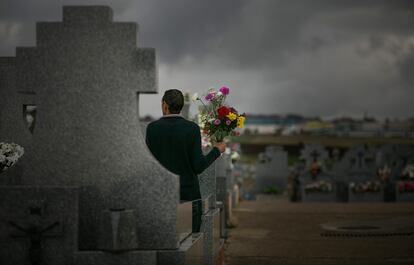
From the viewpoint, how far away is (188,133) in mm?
6879

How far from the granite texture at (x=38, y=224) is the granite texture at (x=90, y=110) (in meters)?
0.37

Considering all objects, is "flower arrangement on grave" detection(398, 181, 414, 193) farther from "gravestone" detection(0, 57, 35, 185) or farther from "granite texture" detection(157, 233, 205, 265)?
"granite texture" detection(157, 233, 205, 265)

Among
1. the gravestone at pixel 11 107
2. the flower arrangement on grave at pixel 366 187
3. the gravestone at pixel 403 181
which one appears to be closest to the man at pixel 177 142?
the gravestone at pixel 11 107

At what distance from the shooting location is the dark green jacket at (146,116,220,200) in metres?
6.89

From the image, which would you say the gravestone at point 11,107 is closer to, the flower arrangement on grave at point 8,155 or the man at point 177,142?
the flower arrangement on grave at point 8,155

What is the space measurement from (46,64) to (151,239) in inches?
67.6

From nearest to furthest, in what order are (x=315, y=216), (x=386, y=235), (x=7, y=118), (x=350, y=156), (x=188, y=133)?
(x=188, y=133), (x=7, y=118), (x=386, y=235), (x=315, y=216), (x=350, y=156)

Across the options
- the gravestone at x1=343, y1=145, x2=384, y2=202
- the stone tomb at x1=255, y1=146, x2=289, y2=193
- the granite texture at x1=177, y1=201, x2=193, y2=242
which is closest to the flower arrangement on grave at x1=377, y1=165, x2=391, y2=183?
the gravestone at x1=343, y1=145, x2=384, y2=202

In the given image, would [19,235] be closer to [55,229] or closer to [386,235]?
[55,229]

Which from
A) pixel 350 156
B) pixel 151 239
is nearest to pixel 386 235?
pixel 151 239

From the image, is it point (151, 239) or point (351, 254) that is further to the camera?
point (351, 254)

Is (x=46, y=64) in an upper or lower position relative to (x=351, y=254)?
upper

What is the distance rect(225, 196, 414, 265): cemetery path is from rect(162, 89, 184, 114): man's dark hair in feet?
12.6

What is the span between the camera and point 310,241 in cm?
1270
